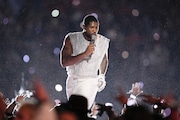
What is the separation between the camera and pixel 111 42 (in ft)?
12.1

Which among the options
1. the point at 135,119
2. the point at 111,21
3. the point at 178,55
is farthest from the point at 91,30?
the point at 135,119

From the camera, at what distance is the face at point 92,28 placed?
362 centimetres

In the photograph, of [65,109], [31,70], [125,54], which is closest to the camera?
[65,109]

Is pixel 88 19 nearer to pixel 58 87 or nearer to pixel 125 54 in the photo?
pixel 125 54

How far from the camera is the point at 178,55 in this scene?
3812 millimetres

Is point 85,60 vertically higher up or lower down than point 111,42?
lower down

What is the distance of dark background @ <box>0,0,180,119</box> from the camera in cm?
361

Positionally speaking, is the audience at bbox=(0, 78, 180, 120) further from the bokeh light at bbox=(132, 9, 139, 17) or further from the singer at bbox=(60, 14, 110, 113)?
the bokeh light at bbox=(132, 9, 139, 17)

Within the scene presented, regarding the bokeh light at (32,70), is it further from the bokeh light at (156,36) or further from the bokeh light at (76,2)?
the bokeh light at (156,36)

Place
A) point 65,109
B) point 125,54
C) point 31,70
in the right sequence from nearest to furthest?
1. point 65,109
2. point 31,70
3. point 125,54

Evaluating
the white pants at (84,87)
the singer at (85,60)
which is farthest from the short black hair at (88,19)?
the white pants at (84,87)

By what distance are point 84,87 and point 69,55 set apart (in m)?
0.31

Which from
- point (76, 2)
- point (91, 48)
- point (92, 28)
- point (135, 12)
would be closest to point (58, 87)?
point (91, 48)

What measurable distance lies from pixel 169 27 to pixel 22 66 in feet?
4.61
